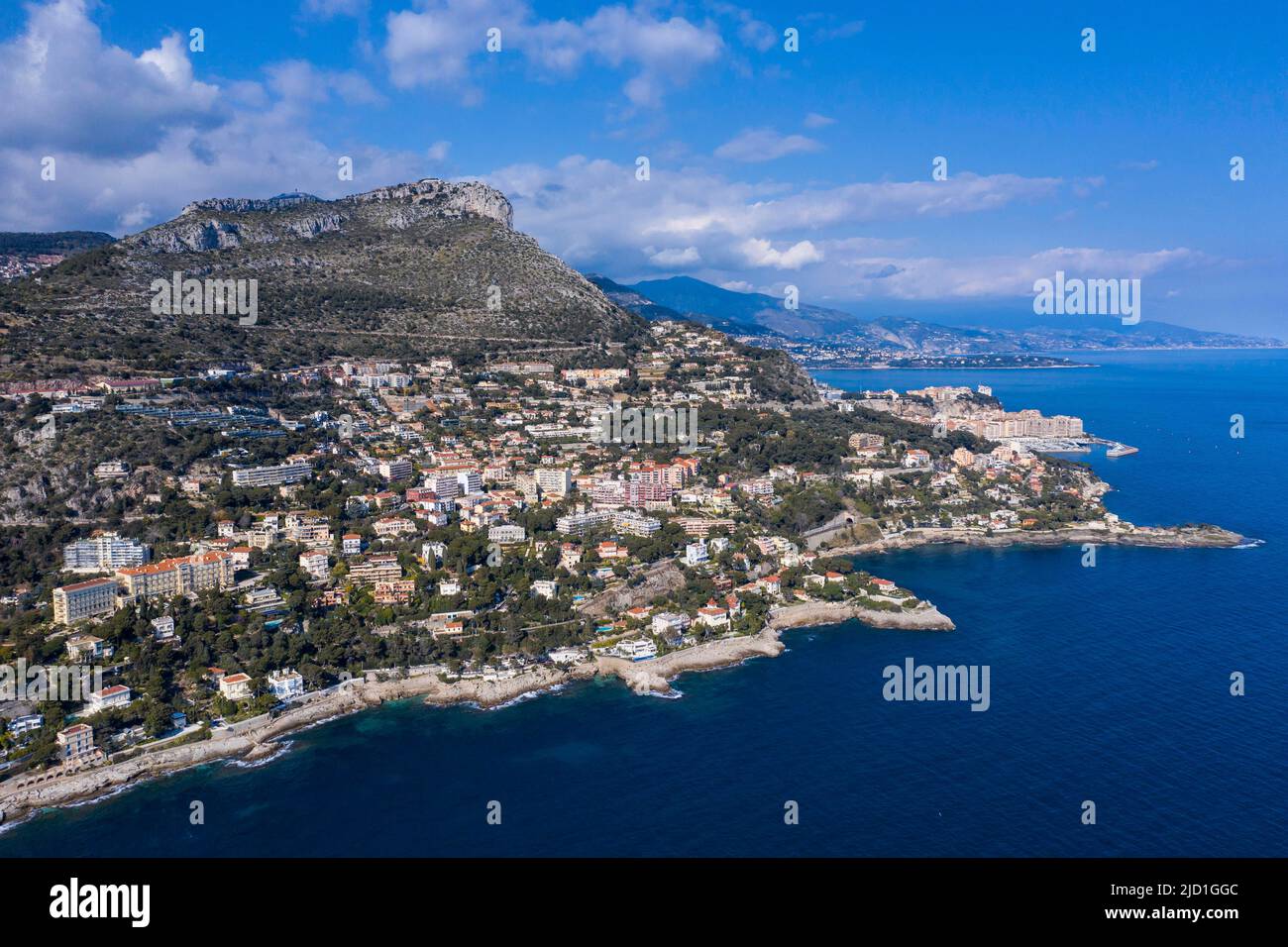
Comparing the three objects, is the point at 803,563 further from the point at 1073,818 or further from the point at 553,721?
the point at 1073,818

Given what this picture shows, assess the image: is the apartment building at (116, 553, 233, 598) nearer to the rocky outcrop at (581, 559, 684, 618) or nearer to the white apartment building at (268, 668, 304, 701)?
the white apartment building at (268, 668, 304, 701)

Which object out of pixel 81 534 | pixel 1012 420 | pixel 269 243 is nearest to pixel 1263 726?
pixel 81 534

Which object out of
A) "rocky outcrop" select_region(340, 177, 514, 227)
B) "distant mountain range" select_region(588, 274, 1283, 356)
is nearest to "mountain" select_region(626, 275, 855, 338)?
"distant mountain range" select_region(588, 274, 1283, 356)

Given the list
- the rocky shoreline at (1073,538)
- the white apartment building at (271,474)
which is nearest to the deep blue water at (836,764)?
the rocky shoreline at (1073,538)

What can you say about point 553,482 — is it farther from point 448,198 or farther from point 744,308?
point 744,308

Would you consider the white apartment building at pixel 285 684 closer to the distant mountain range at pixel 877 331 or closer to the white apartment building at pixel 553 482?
the white apartment building at pixel 553 482
